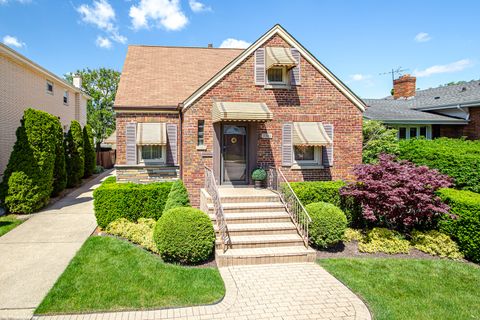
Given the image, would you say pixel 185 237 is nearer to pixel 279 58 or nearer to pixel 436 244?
pixel 436 244

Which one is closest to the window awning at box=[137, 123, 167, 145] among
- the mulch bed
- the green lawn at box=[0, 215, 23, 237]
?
the green lawn at box=[0, 215, 23, 237]

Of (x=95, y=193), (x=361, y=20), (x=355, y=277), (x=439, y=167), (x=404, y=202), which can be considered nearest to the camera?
(x=355, y=277)

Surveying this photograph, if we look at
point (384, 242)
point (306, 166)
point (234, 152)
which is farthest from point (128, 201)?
point (384, 242)

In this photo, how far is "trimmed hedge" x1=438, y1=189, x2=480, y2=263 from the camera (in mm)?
8898

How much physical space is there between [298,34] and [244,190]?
6.90m

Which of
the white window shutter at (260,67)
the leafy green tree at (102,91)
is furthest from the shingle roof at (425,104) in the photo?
the leafy green tree at (102,91)

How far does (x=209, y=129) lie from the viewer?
41.0 ft

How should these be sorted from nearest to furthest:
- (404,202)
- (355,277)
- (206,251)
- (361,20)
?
(355,277), (206,251), (404,202), (361,20)

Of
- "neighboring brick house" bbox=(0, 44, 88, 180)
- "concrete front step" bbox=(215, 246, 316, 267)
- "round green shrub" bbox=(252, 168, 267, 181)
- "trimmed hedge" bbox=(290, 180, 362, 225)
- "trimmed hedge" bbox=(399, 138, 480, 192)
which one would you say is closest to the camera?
"concrete front step" bbox=(215, 246, 316, 267)

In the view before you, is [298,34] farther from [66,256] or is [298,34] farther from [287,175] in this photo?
[66,256]

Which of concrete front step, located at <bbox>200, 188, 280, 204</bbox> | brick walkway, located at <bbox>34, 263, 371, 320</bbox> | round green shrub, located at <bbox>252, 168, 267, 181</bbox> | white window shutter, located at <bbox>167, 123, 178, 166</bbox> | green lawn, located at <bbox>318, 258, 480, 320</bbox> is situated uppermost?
white window shutter, located at <bbox>167, 123, 178, 166</bbox>

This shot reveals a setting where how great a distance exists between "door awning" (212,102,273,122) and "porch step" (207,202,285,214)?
3113 mm

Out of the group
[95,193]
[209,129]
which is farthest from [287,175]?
[95,193]

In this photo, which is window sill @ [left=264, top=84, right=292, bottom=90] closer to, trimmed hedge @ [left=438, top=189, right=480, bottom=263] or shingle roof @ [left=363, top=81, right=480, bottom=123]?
trimmed hedge @ [left=438, top=189, right=480, bottom=263]
